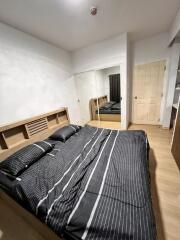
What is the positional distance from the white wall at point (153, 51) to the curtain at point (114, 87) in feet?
2.48

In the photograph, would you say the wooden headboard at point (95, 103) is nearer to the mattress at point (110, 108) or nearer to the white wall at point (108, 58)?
the mattress at point (110, 108)

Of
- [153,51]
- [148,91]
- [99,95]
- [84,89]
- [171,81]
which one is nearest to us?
[171,81]

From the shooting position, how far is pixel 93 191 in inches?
41.6

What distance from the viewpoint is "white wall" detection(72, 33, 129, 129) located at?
2803mm

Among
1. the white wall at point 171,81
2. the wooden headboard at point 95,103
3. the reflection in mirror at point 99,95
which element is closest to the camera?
the white wall at point 171,81

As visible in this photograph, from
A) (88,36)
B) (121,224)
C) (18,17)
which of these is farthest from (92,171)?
(88,36)

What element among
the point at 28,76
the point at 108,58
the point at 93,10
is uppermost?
the point at 93,10

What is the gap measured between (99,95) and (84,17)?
7.15ft

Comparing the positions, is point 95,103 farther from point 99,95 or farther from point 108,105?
point 108,105

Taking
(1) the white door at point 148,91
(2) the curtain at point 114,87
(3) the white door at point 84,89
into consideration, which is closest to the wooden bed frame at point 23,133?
(3) the white door at point 84,89

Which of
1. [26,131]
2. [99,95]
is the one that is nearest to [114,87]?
[99,95]

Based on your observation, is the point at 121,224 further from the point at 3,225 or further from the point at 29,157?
the point at 3,225

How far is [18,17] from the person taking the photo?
1759mm

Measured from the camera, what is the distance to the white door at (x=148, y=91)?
3.28m
